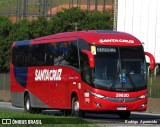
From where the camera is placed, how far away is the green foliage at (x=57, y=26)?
77.9m

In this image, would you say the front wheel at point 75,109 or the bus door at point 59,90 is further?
the bus door at point 59,90

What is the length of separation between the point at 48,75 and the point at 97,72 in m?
5.13

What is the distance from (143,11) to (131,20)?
5.31 feet

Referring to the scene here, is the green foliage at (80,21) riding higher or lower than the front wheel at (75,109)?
lower

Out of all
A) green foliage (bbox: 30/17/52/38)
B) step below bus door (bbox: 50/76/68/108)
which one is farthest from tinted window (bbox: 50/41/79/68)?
green foliage (bbox: 30/17/52/38)

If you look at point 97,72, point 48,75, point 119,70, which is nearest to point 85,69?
point 97,72

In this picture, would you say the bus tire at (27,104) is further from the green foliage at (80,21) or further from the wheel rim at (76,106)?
the green foliage at (80,21)

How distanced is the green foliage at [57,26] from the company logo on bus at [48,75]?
43.8m

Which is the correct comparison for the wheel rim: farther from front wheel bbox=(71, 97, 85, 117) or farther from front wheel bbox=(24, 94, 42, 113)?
front wheel bbox=(24, 94, 42, 113)

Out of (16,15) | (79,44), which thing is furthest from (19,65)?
(16,15)

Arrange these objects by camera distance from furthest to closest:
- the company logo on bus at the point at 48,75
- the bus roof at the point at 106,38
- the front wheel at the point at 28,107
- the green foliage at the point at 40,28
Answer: the green foliage at the point at 40,28 → the front wheel at the point at 28,107 → the company logo on bus at the point at 48,75 → the bus roof at the point at 106,38

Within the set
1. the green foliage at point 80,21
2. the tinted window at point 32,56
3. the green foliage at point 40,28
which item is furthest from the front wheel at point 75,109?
the green foliage at point 40,28

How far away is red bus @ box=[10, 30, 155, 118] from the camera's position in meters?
26.7

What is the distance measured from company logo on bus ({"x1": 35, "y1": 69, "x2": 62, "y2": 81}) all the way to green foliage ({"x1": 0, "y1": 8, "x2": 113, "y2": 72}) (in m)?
43.8
